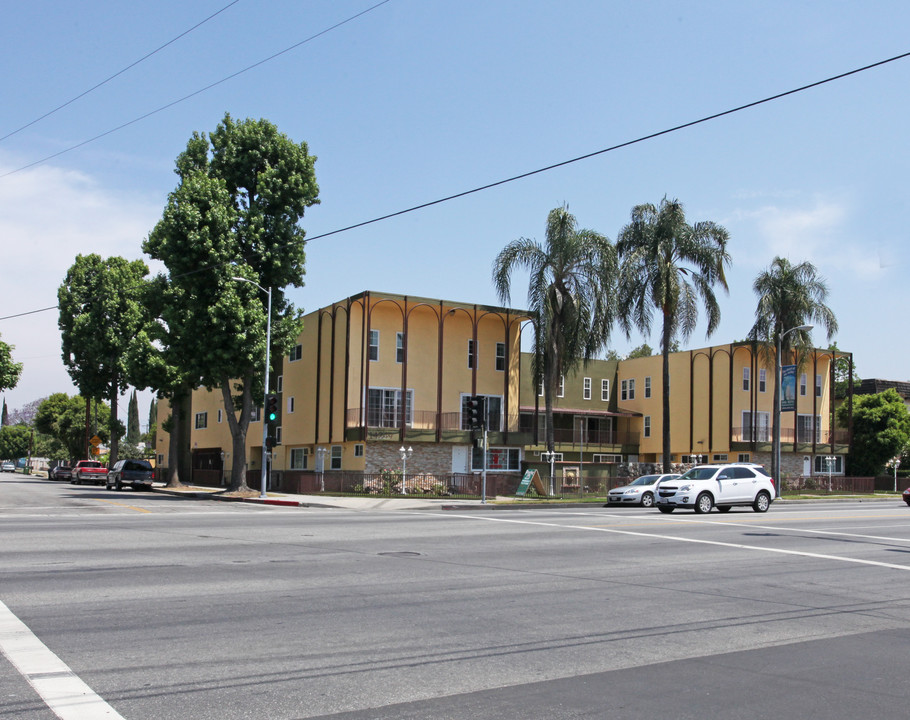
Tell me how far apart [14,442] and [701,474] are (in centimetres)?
16319

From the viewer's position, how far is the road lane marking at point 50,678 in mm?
5926

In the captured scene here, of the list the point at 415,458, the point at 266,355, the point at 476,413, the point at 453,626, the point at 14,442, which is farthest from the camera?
the point at 14,442

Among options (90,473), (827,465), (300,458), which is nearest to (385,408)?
(300,458)

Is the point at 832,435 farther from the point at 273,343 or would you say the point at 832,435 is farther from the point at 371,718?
the point at 371,718

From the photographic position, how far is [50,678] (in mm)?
6699

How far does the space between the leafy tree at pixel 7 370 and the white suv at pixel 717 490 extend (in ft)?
152

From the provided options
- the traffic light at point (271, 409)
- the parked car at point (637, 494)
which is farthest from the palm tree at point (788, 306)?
the traffic light at point (271, 409)

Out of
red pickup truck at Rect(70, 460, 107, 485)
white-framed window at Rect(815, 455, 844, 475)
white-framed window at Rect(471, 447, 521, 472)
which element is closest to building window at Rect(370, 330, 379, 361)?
white-framed window at Rect(471, 447, 521, 472)

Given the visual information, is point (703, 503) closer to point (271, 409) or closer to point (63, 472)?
point (271, 409)

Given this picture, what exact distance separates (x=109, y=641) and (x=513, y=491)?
3974cm

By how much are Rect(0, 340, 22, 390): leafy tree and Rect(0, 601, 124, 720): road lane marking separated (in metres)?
56.1

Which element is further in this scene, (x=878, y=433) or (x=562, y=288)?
(x=878, y=433)

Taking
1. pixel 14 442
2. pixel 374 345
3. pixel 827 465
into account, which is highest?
pixel 374 345

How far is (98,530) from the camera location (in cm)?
1897
